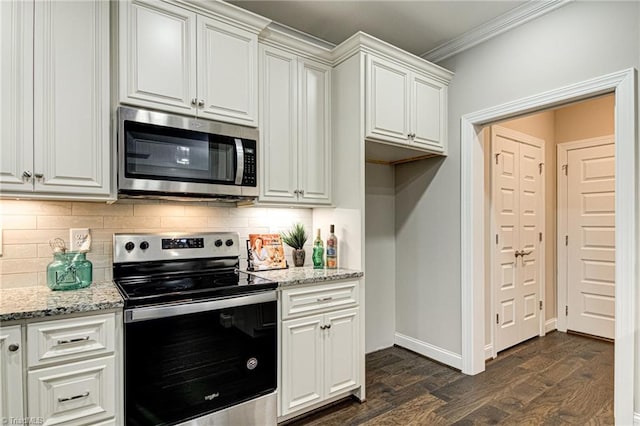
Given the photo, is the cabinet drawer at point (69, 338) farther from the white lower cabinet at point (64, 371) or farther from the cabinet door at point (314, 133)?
the cabinet door at point (314, 133)

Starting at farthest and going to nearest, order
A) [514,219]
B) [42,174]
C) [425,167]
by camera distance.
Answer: [514,219], [425,167], [42,174]

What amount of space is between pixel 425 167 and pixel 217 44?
2082 millimetres

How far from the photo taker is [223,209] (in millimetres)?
2580

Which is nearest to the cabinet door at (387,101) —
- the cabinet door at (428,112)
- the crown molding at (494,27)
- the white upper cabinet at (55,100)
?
the cabinet door at (428,112)

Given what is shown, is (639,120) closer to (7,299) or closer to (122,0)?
(122,0)

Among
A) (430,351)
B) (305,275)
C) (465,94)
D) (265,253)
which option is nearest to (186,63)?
(265,253)

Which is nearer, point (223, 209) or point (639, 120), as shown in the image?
point (639, 120)

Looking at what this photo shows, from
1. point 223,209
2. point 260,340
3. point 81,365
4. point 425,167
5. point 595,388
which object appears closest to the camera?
point 81,365

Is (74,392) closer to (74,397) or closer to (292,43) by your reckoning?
(74,397)

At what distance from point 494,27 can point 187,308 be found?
9.74 ft

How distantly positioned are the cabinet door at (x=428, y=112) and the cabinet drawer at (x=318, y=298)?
131cm

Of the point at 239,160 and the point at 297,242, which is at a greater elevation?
the point at 239,160

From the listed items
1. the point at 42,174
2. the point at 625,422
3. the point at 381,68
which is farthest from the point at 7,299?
the point at 625,422

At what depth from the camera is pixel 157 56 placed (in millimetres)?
2006
